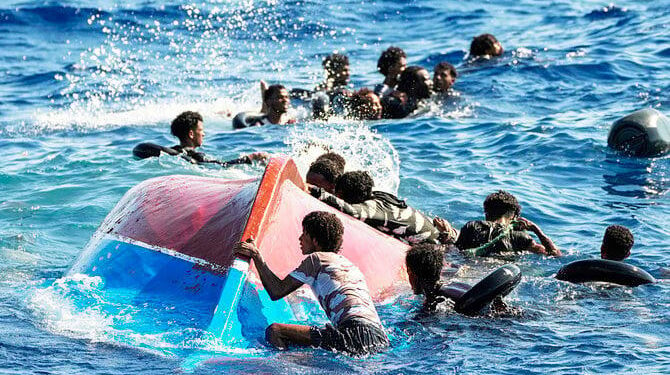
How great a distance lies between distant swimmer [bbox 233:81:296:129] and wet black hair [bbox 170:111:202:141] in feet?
10.7

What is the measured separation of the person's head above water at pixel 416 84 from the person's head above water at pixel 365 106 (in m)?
0.80

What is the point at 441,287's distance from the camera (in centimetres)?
794

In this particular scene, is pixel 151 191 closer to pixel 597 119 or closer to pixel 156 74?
pixel 597 119

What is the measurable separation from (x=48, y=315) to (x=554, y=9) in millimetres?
19352

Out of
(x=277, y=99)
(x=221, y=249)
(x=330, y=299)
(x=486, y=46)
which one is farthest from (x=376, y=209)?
(x=486, y=46)

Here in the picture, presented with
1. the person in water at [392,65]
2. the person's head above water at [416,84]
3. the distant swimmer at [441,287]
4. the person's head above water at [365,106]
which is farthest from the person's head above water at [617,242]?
the person in water at [392,65]

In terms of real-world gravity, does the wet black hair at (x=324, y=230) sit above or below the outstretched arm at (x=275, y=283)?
Answer: above

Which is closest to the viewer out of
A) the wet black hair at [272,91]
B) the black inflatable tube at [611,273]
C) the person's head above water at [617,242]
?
the black inflatable tube at [611,273]

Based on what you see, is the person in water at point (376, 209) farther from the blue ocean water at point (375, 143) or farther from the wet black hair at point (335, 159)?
the blue ocean water at point (375, 143)

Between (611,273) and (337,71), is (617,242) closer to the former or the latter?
(611,273)

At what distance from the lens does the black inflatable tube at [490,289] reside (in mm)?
7461

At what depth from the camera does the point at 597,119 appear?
15344 millimetres

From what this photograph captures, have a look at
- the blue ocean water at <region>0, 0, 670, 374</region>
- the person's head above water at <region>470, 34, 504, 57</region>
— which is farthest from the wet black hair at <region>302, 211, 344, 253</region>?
the person's head above water at <region>470, 34, 504, 57</region>

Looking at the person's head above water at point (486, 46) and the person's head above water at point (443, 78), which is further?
the person's head above water at point (486, 46)
